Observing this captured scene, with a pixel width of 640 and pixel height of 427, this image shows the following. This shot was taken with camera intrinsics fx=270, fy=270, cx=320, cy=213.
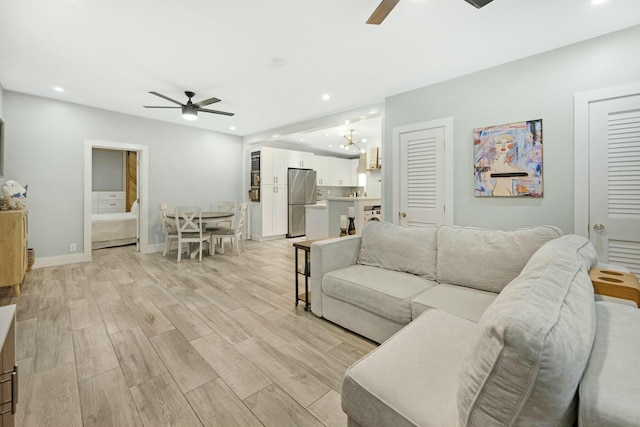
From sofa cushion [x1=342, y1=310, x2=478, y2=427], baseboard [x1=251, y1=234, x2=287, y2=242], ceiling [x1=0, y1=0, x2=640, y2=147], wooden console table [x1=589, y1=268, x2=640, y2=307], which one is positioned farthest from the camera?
baseboard [x1=251, y1=234, x2=287, y2=242]

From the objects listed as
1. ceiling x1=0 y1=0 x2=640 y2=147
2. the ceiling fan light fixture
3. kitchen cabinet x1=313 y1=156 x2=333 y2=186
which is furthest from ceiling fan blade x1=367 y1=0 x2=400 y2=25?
kitchen cabinet x1=313 y1=156 x2=333 y2=186

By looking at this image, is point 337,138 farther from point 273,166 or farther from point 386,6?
point 386,6

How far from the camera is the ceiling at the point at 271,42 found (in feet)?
6.90

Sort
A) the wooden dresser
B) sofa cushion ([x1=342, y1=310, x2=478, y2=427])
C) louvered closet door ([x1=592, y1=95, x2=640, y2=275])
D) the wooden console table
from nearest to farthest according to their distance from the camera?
1. sofa cushion ([x1=342, y1=310, x2=478, y2=427])
2. the wooden console table
3. louvered closet door ([x1=592, y1=95, x2=640, y2=275])
4. the wooden dresser

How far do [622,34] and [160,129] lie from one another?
6.47m

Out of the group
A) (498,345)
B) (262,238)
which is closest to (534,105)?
(498,345)

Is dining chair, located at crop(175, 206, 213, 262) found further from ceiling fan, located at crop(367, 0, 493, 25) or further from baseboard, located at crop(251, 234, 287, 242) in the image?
ceiling fan, located at crop(367, 0, 493, 25)

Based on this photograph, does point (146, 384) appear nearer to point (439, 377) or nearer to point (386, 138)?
point (439, 377)

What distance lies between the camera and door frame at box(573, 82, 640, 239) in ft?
8.07

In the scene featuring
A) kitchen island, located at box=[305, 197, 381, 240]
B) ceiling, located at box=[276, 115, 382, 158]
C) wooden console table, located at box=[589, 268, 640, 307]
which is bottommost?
wooden console table, located at box=[589, 268, 640, 307]

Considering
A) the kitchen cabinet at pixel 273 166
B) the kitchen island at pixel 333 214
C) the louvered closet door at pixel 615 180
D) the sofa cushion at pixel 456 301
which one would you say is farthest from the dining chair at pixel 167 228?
the louvered closet door at pixel 615 180

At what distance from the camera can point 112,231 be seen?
574cm

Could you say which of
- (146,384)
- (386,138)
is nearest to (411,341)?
Answer: (146,384)

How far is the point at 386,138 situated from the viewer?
3.87 m
